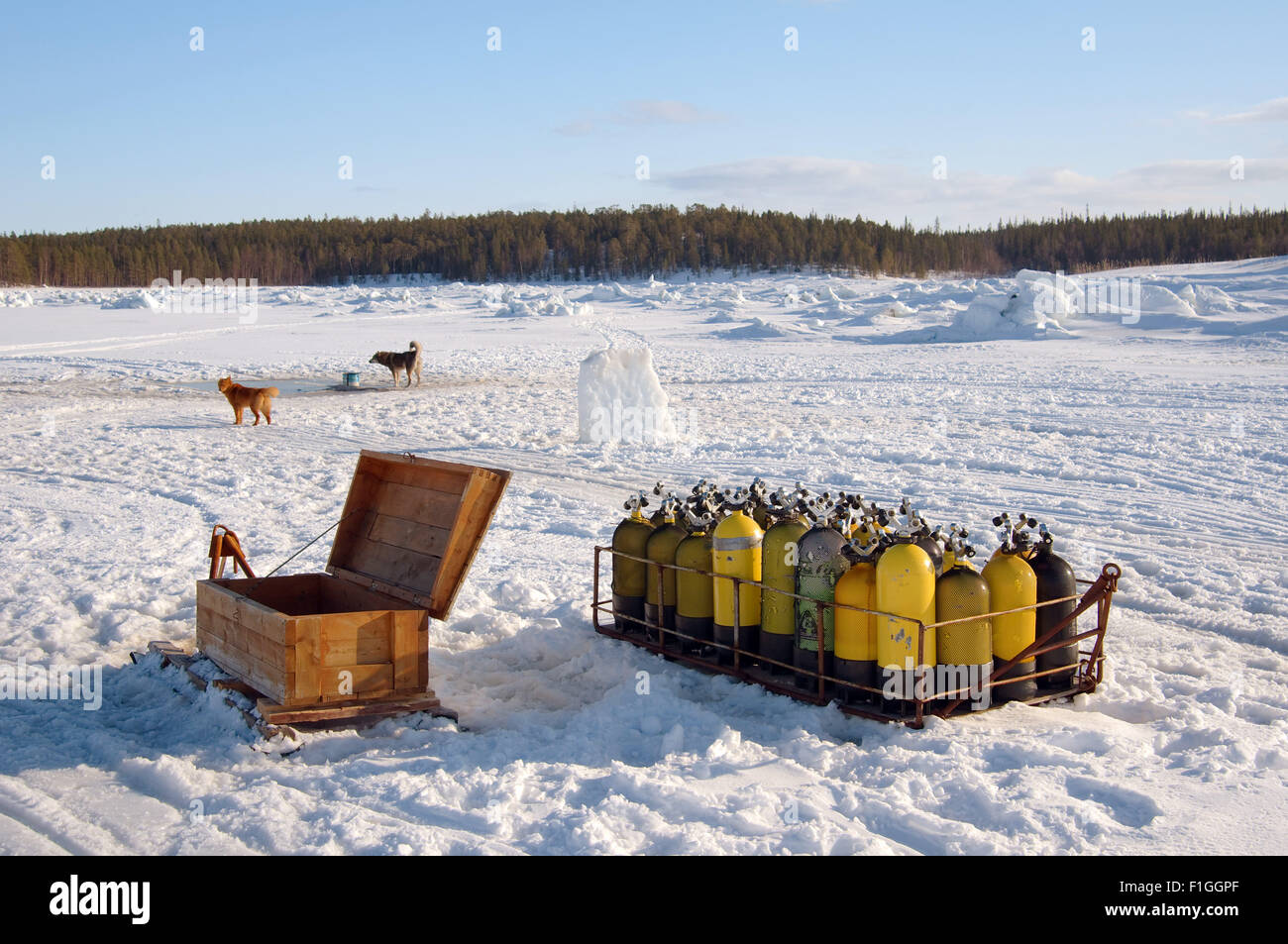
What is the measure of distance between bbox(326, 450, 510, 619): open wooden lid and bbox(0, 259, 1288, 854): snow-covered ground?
2.02 feet

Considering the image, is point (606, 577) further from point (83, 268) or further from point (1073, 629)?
point (83, 268)

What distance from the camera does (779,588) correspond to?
5723 millimetres

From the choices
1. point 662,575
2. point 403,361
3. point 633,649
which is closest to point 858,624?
point 662,575

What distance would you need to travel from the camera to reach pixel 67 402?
19.6 meters

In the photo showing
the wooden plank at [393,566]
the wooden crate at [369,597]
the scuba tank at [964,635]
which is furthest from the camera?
the wooden plank at [393,566]

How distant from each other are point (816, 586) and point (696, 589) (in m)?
0.85

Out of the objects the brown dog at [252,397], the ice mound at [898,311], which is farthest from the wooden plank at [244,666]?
the ice mound at [898,311]

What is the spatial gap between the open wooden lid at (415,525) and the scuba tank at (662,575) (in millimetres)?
1082

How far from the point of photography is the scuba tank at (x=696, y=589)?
6.15 metres

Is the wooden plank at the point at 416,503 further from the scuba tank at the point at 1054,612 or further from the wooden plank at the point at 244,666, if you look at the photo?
the scuba tank at the point at 1054,612

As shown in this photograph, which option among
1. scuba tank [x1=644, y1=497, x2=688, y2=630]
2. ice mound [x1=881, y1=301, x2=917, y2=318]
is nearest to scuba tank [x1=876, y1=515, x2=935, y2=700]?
scuba tank [x1=644, y1=497, x2=688, y2=630]

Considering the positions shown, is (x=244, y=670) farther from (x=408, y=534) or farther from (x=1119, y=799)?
(x=1119, y=799)

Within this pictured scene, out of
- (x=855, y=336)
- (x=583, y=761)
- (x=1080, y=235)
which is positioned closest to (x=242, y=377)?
(x=855, y=336)

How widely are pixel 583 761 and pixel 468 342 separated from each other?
31496mm
